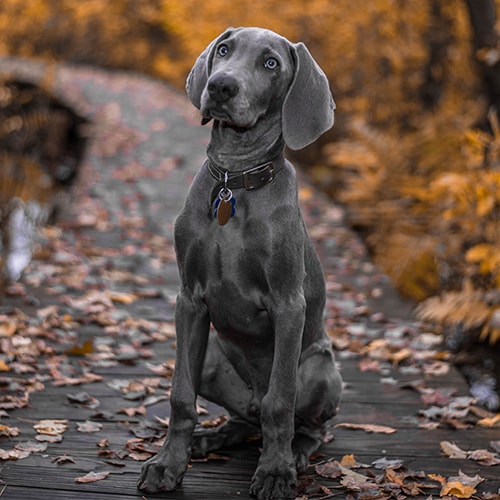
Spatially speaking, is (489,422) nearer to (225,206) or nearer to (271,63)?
(225,206)

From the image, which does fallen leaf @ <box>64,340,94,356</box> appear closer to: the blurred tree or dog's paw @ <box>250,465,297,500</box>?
dog's paw @ <box>250,465,297,500</box>

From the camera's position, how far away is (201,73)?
10.4ft

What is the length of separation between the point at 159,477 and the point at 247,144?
137 centimetres

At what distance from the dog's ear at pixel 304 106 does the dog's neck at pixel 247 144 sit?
0.10 m

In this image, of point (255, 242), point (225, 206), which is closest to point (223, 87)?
point (225, 206)

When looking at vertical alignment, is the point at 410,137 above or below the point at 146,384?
above

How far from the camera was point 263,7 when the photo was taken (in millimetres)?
11844

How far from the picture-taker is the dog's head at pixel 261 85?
289cm

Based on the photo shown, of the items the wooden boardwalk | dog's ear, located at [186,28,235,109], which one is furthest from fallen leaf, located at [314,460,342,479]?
dog's ear, located at [186,28,235,109]

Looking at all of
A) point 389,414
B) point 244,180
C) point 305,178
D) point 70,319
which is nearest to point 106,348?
point 70,319

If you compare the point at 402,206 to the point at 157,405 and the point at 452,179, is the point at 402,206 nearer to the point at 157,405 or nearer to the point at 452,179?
the point at 452,179

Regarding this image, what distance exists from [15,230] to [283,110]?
6583mm

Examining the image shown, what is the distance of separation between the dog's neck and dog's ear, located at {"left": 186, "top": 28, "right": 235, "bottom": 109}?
0.45 ft

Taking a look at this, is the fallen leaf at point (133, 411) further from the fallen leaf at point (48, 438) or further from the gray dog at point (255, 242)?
the gray dog at point (255, 242)
